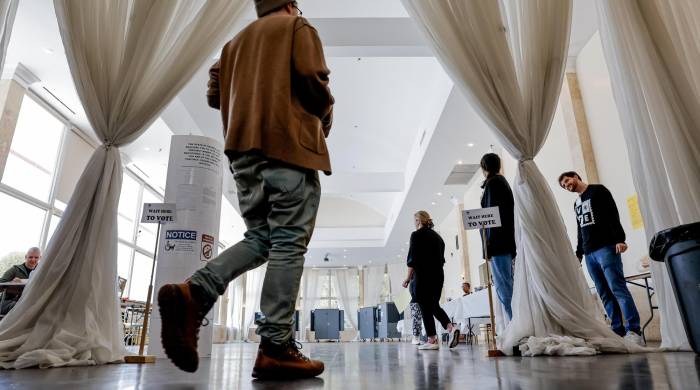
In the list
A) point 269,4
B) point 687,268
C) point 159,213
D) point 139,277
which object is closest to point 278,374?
point 269,4

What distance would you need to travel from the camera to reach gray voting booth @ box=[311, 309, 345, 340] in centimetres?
1648

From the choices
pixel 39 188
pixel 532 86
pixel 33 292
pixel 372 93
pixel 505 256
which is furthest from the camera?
pixel 372 93

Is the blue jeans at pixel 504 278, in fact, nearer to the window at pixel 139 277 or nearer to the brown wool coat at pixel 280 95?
the brown wool coat at pixel 280 95

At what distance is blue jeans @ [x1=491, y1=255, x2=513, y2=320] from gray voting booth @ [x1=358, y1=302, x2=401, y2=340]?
36.8ft

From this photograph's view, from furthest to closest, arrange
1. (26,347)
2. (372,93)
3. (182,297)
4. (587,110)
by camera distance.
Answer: (372,93)
(587,110)
(26,347)
(182,297)

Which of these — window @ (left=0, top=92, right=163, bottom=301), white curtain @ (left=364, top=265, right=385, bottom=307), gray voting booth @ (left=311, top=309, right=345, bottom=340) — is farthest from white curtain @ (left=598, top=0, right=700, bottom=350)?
white curtain @ (left=364, top=265, right=385, bottom=307)

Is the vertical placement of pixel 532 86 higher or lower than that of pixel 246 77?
higher

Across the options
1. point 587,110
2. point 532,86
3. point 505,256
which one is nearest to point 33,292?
point 505,256

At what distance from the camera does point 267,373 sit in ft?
4.22

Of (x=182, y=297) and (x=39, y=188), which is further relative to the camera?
(x=39, y=188)

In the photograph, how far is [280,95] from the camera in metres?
1.50

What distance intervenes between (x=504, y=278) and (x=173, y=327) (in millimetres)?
2366

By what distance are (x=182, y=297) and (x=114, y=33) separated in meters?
2.15

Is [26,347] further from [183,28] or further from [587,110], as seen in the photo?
[587,110]
